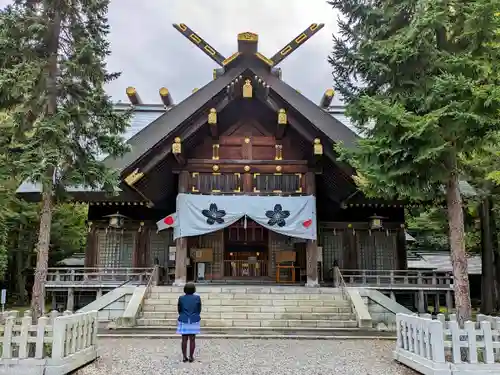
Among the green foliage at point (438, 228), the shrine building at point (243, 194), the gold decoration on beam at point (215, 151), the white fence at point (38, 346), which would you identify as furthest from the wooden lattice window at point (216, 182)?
the green foliage at point (438, 228)

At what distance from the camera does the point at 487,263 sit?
54.5ft

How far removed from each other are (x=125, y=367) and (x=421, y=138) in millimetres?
5890

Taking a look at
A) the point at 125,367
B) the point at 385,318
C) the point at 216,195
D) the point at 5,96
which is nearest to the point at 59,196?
the point at 5,96

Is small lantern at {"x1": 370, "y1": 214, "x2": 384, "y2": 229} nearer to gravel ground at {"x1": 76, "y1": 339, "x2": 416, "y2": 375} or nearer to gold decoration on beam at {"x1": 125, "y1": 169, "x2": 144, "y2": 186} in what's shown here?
gravel ground at {"x1": 76, "y1": 339, "x2": 416, "y2": 375}

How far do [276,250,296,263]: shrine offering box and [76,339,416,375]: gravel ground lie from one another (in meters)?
6.75

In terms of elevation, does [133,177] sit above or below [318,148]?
below

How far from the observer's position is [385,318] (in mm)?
11555

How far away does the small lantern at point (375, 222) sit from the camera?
1541 centimetres

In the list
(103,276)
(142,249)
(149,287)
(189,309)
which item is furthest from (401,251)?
(189,309)

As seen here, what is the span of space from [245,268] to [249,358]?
956cm

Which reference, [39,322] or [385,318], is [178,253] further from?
[39,322]

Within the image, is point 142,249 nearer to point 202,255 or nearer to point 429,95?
point 202,255

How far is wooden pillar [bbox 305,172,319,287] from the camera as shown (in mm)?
13250

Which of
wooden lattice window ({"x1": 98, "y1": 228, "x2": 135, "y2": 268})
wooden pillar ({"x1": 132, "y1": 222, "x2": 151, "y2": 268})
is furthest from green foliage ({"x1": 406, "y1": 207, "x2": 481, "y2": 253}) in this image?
wooden lattice window ({"x1": 98, "y1": 228, "x2": 135, "y2": 268})
